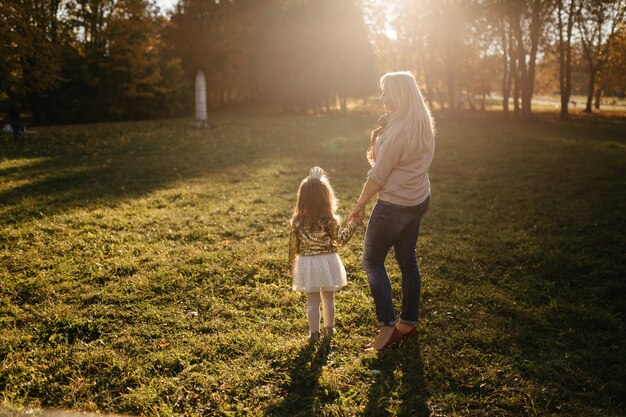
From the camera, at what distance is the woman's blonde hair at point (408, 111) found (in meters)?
3.55

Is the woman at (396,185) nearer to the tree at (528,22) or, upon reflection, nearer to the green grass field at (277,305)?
the green grass field at (277,305)

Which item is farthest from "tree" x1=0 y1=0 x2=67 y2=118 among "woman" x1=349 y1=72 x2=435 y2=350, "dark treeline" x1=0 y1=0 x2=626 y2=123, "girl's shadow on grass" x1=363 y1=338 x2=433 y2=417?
"girl's shadow on grass" x1=363 y1=338 x2=433 y2=417

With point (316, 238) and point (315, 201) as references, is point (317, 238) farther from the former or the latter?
point (315, 201)

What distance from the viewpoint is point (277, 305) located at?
17.2 feet

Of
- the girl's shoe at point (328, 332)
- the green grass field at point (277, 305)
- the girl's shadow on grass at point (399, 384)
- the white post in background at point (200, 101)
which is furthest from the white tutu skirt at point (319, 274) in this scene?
the white post in background at point (200, 101)

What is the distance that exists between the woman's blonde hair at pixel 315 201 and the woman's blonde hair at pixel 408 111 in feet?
2.55

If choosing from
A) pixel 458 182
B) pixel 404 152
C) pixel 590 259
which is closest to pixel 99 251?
pixel 404 152

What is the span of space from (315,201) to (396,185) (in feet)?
2.53

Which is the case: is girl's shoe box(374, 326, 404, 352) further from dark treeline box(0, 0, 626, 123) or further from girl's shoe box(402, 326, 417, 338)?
dark treeline box(0, 0, 626, 123)

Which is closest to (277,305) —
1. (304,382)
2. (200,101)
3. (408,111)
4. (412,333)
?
(304,382)

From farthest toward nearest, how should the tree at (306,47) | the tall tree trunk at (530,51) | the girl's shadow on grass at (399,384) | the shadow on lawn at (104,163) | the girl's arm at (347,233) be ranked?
1. the tree at (306,47)
2. the tall tree trunk at (530,51)
3. the shadow on lawn at (104,163)
4. the girl's arm at (347,233)
5. the girl's shadow on grass at (399,384)

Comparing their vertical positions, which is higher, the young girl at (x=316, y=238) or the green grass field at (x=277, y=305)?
the young girl at (x=316, y=238)

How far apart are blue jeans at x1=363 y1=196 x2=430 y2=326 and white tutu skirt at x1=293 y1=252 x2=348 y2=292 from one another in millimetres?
290

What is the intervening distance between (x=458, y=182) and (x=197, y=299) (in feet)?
28.4
